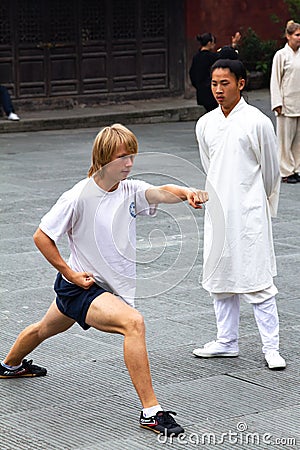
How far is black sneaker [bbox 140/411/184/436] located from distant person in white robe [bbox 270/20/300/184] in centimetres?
786

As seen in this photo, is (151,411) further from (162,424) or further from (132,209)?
(132,209)

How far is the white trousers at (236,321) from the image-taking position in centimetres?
589

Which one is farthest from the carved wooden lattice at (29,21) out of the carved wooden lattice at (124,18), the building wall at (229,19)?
the building wall at (229,19)

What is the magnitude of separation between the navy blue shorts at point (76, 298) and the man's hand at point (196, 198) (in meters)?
0.62

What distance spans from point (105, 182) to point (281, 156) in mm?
7742

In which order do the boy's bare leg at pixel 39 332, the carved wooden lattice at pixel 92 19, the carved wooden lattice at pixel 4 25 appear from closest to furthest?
the boy's bare leg at pixel 39 332 → the carved wooden lattice at pixel 4 25 → the carved wooden lattice at pixel 92 19

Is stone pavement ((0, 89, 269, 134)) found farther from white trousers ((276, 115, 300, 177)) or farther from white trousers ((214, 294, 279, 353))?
white trousers ((214, 294, 279, 353))

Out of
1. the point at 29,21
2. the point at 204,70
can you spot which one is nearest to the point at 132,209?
the point at 204,70

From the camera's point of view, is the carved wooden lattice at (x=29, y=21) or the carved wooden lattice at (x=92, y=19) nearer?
the carved wooden lattice at (x=29, y=21)

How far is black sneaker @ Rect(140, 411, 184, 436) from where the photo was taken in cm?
480

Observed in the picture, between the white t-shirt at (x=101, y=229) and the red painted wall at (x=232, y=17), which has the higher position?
the white t-shirt at (x=101, y=229)

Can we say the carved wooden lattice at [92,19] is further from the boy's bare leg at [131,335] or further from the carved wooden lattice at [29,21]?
→ the boy's bare leg at [131,335]

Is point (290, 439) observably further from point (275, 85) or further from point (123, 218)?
point (275, 85)

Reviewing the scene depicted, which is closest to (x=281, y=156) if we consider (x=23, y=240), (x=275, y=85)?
(x=275, y=85)
